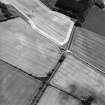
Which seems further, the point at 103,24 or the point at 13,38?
the point at 103,24

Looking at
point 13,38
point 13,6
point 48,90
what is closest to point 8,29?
point 13,38

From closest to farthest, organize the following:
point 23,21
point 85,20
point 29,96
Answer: point 29,96 < point 23,21 < point 85,20

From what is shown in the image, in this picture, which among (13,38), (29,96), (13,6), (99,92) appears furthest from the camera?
(13,6)

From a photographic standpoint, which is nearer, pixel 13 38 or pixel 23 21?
pixel 13 38

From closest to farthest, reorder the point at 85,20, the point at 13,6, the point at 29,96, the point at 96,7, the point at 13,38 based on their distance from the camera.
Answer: the point at 29,96, the point at 13,38, the point at 13,6, the point at 85,20, the point at 96,7

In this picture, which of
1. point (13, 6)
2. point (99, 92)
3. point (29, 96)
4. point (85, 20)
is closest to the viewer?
A: point (29, 96)

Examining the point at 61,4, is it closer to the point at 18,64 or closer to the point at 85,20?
the point at 85,20

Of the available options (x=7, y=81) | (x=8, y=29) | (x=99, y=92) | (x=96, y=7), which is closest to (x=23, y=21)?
(x=8, y=29)

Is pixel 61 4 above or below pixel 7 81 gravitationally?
above

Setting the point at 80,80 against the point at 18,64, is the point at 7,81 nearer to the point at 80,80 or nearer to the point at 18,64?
the point at 18,64
